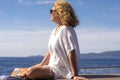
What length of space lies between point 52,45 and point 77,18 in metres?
0.55

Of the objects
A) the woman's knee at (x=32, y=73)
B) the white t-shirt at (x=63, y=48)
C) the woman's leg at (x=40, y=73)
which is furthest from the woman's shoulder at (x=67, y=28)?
the woman's knee at (x=32, y=73)

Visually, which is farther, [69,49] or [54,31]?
[54,31]

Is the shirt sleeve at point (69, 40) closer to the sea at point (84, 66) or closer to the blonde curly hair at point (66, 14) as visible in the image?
the blonde curly hair at point (66, 14)

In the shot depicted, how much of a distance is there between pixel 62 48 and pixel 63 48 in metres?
0.02

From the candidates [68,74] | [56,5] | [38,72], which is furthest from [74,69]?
[56,5]

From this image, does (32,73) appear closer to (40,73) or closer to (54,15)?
(40,73)

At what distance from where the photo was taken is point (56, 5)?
20.5ft

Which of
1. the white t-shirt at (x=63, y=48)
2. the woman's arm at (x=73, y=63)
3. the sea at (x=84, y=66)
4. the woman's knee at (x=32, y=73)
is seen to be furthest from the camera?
the sea at (x=84, y=66)

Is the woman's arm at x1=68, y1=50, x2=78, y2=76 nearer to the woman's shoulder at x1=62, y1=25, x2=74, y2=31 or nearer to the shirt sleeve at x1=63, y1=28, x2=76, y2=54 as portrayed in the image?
the shirt sleeve at x1=63, y1=28, x2=76, y2=54

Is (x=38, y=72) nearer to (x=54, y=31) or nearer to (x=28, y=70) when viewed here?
(x=28, y=70)

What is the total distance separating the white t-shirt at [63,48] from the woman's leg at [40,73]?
86mm

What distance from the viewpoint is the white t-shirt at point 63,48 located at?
239 inches

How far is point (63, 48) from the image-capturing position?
619cm

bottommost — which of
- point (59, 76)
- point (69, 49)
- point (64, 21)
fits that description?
point (59, 76)
